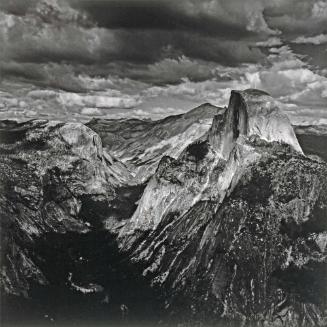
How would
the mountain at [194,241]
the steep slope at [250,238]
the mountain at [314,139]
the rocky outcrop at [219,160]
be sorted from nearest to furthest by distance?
the steep slope at [250,238] → the mountain at [194,241] → the rocky outcrop at [219,160] → the mountain at [314,139]

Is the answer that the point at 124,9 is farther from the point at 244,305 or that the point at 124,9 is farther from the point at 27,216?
the point at 27,216

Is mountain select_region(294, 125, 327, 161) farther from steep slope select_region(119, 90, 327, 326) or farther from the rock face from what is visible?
the rock face

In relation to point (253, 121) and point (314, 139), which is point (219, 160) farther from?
Answer: point (314, 139)

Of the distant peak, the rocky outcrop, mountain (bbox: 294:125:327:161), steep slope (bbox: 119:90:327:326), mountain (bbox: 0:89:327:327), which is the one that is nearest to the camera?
steep slope (bbox: 119:90:327:326)

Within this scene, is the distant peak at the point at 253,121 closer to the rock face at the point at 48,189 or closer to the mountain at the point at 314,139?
the mountain at the point at 314,139

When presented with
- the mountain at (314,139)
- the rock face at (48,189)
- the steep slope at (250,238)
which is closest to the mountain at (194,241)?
the steep slope at (250,238)

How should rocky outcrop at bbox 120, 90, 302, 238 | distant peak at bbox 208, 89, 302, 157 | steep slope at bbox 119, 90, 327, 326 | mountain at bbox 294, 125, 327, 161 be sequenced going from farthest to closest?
distant peak at bbox 208, 89, 302, 157, mountain at bbox 294, 125, 327, 161, rocky outcrop at bbox 120, 90, 302, 238, steep slope at bbox 119, 90, 327, 326

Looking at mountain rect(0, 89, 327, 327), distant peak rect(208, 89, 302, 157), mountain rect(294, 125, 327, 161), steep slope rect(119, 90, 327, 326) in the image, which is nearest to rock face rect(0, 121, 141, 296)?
mountain rect(0, 89, 327, 327)
